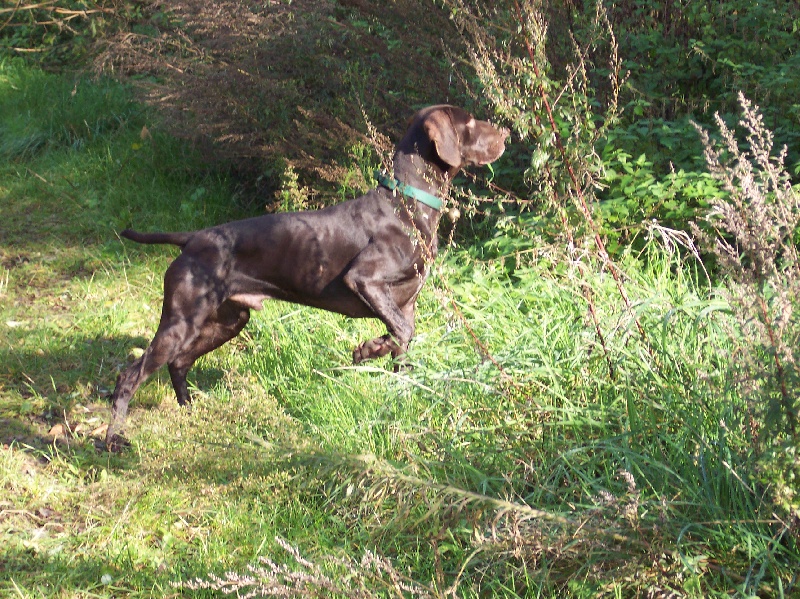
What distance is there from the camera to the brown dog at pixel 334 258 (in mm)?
4945

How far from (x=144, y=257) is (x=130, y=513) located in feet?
12.4

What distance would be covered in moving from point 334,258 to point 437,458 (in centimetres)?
161

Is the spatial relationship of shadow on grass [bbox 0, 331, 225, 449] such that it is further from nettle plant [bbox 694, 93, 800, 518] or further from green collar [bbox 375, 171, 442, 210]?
nettle plant [bbox 694, 93, 800, 518]

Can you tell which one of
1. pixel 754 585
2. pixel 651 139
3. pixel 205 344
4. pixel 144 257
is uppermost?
pixel 754 585

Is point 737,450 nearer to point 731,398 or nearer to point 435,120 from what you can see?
point 731,398

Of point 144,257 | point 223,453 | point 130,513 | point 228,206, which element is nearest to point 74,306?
point 144,257

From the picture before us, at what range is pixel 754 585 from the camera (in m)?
2.72

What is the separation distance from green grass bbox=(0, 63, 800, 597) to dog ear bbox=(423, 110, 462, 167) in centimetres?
75

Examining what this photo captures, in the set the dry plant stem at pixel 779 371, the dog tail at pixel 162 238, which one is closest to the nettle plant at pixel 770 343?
the dry plant stem at pixel 779 371

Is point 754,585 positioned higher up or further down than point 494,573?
higher up

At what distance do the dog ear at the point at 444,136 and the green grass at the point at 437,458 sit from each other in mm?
755

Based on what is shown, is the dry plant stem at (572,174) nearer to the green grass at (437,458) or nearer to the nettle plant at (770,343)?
the green grass at (437,458)

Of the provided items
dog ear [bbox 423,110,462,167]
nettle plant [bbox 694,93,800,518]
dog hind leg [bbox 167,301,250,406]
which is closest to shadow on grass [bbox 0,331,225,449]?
dog hind leg [bbox 167,301,250,406]

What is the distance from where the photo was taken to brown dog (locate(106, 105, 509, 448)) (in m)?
4.95
